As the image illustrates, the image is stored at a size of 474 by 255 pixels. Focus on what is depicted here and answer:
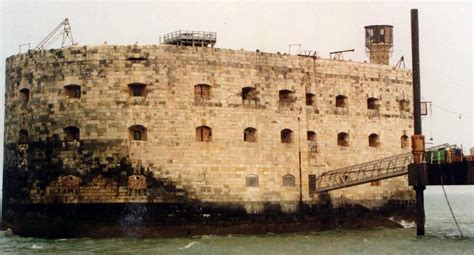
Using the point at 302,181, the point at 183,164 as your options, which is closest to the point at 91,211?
the point at 183,164

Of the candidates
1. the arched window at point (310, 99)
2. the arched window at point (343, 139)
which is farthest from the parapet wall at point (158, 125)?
the arched window at point (343, 139)

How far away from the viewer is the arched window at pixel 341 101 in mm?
46094

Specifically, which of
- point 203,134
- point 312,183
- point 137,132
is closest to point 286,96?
point 312,183

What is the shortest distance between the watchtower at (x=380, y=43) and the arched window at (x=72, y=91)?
1811 centimetres

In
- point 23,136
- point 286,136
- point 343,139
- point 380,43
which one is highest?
point 380,43

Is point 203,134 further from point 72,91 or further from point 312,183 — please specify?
point 312,183

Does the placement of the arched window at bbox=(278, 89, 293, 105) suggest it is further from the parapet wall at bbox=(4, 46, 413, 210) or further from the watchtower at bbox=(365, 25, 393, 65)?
the watchtower at bbox=(365, 25, 393, 65)

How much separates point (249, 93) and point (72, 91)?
8400 mm

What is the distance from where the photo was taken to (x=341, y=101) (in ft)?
152

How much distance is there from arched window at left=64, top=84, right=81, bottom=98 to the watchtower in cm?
1811

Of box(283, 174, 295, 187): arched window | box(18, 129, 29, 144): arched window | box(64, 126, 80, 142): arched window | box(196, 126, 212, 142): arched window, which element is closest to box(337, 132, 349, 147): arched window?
box(283, 174, 295, 187): arched window

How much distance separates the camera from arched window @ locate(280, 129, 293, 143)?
144 ft

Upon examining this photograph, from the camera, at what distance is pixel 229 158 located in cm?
4156

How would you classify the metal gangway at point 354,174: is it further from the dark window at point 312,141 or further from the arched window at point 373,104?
the arched window at point 373,104
